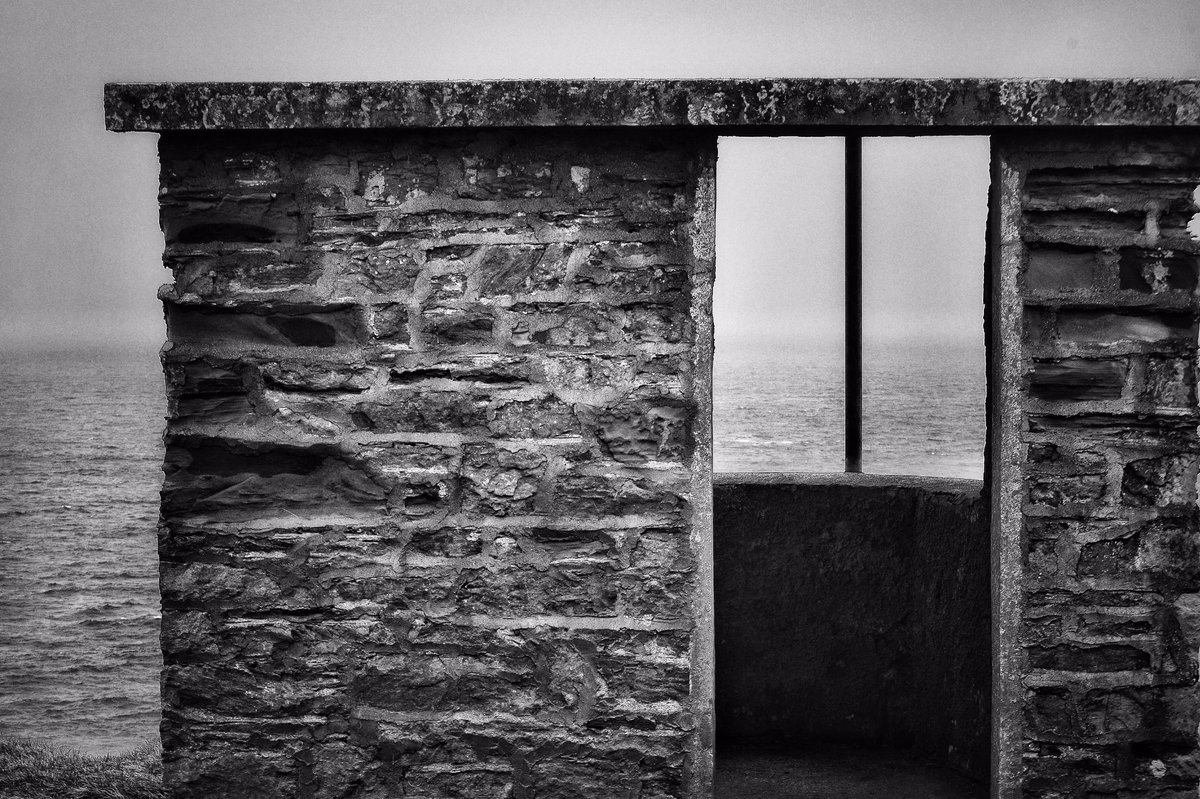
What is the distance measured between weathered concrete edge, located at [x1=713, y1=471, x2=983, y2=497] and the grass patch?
13.6 ft

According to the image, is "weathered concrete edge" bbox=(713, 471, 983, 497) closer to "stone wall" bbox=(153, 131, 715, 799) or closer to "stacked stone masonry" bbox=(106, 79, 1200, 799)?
"stacked stone masonry" bbox=(106, 79, 1200, 799)

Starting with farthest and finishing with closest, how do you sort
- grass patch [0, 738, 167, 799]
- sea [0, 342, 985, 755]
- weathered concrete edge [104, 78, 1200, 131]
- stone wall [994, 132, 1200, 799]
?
sea [0, 342, 985, 755] < grass patch [0, 738, 167, 799] < stone wall [994, 132, 1200, 799] < weathered concrete edge [104, 78, 1200, 131]

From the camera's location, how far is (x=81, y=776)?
7.20 m

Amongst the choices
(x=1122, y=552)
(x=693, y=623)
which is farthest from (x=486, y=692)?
(x=1122, y=552)

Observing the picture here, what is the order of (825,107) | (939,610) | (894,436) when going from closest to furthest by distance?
1. (825,107)
2. (939,610)
3. (894,436)

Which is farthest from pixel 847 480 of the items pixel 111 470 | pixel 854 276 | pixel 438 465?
pixel 111 470

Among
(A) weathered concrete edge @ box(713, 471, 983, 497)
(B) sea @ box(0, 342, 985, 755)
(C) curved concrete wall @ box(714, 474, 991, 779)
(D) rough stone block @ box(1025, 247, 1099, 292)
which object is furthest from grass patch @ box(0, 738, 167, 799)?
(D) rough stone block @ box(1025, 247, 1099, 292)

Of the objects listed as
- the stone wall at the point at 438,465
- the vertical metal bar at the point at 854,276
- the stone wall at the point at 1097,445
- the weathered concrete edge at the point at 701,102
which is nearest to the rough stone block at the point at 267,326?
the stone wall at the point at 438,465

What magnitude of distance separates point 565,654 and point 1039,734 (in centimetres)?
133

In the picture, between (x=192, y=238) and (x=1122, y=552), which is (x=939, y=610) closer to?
(x=1122, y=552)

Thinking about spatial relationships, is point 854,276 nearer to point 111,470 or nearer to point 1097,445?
point 1097,445

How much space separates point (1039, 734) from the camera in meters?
2.97

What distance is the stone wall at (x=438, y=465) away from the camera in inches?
115

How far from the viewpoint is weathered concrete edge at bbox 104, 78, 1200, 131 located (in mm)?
2814
